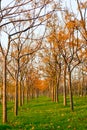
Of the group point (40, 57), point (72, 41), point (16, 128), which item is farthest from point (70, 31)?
point (40, 57)

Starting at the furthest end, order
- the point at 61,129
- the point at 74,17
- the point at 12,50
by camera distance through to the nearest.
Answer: the point at 12,50 < the point at 74,17 < the point at 61,129

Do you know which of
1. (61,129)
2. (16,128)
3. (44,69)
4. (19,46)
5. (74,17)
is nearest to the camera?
(61,129)

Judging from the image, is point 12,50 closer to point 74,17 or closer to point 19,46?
point 19,46

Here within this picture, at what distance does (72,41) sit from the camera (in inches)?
792

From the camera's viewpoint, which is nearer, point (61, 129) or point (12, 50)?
point (61, 129)

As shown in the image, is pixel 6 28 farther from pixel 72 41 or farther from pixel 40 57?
pixel 40 57

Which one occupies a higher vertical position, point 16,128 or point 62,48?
point 62,48

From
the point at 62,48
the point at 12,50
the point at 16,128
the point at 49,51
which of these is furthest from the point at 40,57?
the point at 16,128

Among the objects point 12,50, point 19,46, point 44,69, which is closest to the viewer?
point 19,46

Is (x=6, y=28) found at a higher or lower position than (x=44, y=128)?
higher

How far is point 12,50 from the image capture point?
24.3 metres

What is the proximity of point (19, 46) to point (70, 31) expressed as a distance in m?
A: 3.64

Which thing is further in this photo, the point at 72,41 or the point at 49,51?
the point at 49,51

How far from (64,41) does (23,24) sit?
3.16 meters
